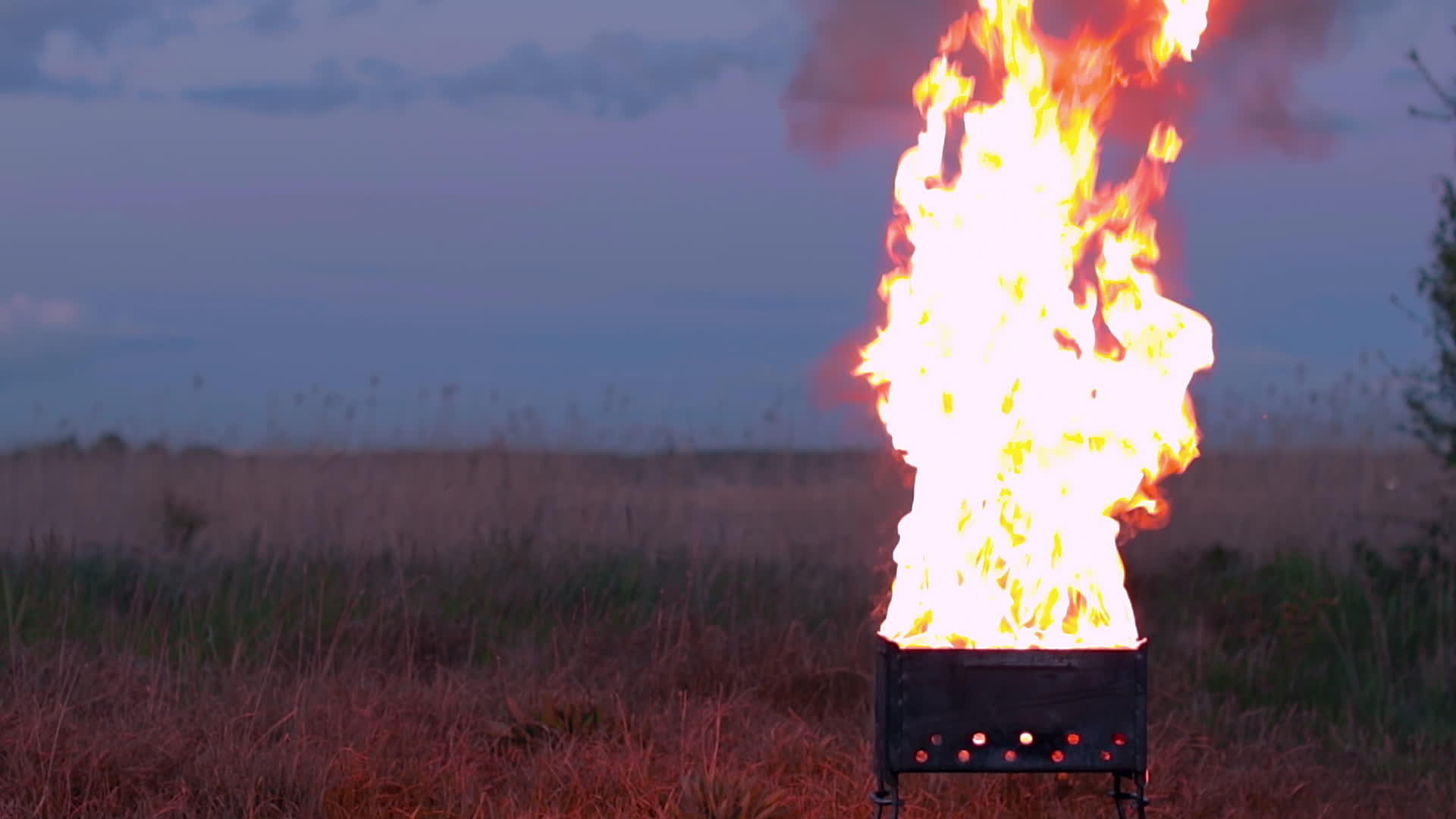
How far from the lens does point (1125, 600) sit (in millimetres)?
5211

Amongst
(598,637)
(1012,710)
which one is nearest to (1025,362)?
(1012,710)

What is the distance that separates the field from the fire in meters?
1.10

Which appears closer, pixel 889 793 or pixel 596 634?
pixel 889 793

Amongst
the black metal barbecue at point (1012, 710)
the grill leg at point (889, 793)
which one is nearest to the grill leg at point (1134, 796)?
the black metal barbecue at point (1012, 710)

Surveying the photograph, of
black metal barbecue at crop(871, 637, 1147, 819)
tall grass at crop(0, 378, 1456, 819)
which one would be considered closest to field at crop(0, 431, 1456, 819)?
tall grass at crop(0, 378, 1456, 819)

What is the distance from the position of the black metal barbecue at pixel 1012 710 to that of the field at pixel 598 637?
1046 mm

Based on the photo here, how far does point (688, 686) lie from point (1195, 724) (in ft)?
8.32

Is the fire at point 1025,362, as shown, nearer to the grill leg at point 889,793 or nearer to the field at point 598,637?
the grill leg at point 889,793

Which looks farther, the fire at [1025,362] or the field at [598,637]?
the field at [598,637]

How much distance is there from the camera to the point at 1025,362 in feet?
17.7

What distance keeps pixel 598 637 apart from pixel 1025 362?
427 centimetres

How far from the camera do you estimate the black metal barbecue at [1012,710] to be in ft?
15.2

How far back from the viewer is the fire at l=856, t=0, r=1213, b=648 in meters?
5.28

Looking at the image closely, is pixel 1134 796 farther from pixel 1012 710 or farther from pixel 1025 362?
pixel 1025 362
